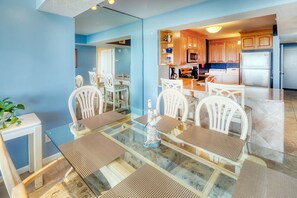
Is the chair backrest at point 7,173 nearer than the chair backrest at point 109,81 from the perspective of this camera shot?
Yes

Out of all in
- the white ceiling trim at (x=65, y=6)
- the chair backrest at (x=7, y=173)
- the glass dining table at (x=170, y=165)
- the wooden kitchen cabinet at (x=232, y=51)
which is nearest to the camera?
the chair backrest at (x=7, y=173)

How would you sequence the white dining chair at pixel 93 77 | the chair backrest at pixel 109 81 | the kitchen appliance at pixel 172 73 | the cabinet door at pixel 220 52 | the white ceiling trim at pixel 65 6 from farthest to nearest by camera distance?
the cabinet door at pixel 220 52 < the kitchen appliance at pixel 172 73 < the chair backrest at pixel 109 81 < the white dining chair at pixel 93 77 < the white ceiling trim at pixel 65 6

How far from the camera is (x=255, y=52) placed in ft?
16.0

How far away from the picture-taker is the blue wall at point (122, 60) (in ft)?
12.4

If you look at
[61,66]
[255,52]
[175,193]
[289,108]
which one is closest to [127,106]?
[61,66]

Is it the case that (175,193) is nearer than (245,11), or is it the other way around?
(175,193)

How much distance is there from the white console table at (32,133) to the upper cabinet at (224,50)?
6.25 m

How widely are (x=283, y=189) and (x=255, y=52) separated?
4993 millimetres

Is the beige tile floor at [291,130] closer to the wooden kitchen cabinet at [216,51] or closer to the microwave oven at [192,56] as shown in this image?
the wooden kitchen cabinet at [216,51]

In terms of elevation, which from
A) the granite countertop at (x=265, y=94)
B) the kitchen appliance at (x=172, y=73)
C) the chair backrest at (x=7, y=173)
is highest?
the kitchen appliance at (x=172, y=73)

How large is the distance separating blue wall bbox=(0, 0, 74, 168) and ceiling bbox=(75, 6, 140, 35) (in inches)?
22.9

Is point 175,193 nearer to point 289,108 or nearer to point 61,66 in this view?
point 61,66

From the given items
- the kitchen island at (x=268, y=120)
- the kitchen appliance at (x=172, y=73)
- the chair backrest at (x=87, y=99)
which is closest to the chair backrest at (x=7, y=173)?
the chair backrest at (x=87, y=99)

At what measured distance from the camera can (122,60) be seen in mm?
3898
